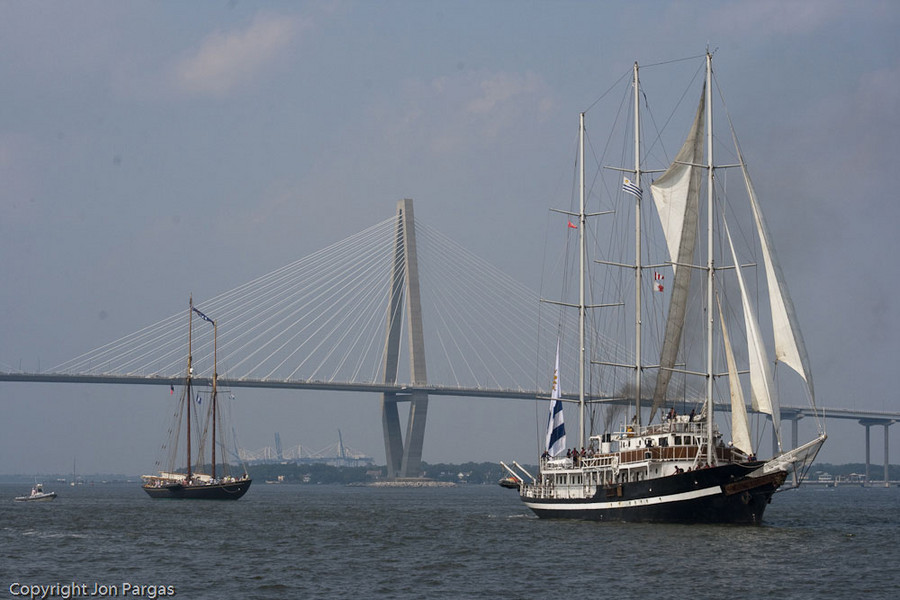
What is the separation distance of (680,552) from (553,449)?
16852 mm

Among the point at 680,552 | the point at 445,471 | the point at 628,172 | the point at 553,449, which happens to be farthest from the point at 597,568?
the point at 445,471

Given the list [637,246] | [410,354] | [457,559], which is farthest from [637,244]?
[410,354]

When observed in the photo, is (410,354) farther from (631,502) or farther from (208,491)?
(631,502)

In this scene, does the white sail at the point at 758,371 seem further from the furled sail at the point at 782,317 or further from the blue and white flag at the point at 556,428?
the blue and white flag at the point at 556,428

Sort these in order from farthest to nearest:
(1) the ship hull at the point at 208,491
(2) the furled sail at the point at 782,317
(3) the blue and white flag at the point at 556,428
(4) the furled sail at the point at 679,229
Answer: (1) the ship hull at the point at 208,491 → (3) the blue and white flag at the point at 556,428 → (4) the furled sail at the point at 679,229 → (2) the furled sail at the point at 782,317

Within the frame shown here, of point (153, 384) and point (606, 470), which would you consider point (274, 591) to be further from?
point (153, 384)

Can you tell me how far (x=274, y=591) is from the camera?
991 inches

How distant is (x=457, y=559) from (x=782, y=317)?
41.3 feet

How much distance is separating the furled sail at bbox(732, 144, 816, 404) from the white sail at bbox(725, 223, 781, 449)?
0.68 m

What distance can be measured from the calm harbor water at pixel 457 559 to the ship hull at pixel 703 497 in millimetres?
477

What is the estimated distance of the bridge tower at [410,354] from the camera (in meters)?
93.6

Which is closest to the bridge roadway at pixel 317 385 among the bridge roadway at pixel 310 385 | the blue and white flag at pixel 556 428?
the bridge roadway at pixel 310 385

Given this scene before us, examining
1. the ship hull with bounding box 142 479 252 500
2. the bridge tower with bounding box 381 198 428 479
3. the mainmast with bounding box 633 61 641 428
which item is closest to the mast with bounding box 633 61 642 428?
the mainmast with bounding box 633 61 641 428

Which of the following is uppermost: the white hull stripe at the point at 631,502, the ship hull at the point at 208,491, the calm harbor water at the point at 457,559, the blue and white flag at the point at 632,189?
the blue and white flag at the point at 632,189
